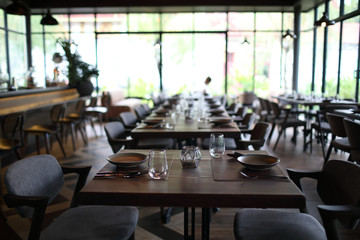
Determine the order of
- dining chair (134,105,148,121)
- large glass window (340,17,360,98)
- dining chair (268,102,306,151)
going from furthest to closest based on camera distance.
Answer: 1. large glass window (340,17,360,98)
2. dining chair (268,102,306,151)
3. dining chair (134,105,148,121)

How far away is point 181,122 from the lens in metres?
4.16

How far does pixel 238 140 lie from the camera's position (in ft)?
11.6

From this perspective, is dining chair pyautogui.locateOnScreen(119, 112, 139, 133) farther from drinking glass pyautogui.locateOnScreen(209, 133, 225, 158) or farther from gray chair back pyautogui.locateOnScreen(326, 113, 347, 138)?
gray chair back pyautogui.locateOnScreen(326, 113, 347, 138)

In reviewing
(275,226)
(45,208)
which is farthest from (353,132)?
(45,208)

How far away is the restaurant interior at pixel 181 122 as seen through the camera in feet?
6.04

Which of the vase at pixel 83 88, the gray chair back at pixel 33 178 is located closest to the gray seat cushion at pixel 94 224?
the gray chair back at pixel 33 178

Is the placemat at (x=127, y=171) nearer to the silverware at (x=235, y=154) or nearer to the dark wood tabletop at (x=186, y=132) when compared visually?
the silverware at (x=235, y=154)

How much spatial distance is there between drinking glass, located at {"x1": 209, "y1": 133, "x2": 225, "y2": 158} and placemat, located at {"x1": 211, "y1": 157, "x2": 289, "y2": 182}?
70mm

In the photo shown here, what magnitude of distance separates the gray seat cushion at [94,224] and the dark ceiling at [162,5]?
8.94 m

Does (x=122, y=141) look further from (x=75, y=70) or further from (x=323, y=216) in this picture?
(x=75, y=70)

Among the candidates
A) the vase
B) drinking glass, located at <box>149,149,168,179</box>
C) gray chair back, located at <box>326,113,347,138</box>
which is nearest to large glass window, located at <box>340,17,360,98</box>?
gray chair back, located at <box>326,113,347,138</box>

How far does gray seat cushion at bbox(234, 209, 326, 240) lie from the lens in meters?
1.80

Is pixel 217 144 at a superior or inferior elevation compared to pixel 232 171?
superior

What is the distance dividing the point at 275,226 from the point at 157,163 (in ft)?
2.44
